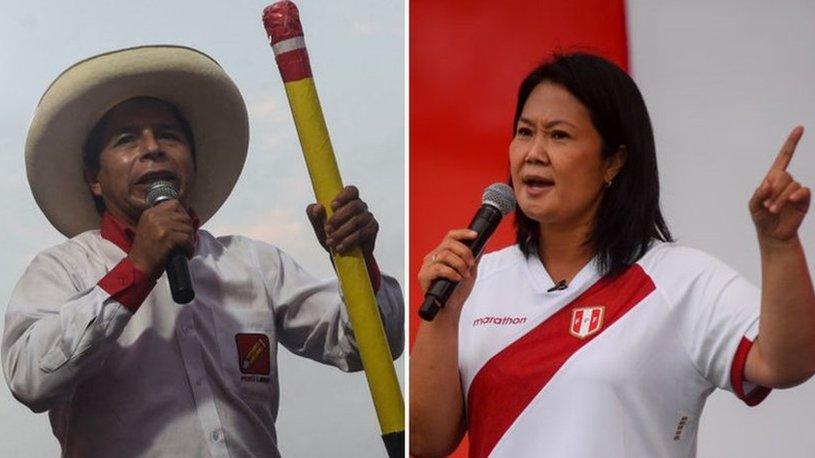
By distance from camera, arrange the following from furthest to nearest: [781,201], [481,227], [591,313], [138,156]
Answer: [138,156] → [591,313] → [481,227] → [781,201]

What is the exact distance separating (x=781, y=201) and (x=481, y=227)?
0.56 m

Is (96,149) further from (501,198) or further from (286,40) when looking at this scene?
(501,198)

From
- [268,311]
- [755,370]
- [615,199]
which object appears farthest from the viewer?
[268,311]

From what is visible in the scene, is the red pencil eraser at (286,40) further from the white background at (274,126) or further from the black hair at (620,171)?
the black hair at (620,171)

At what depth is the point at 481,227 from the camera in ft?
7.68

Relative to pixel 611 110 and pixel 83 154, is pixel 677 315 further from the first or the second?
pixel 83 154

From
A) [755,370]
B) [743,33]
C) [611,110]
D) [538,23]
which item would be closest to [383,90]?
[538,23]

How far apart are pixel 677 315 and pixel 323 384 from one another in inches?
31.8

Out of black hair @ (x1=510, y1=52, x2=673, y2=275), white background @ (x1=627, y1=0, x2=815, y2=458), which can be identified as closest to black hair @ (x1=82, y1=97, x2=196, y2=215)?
black hair @ (x1=510, y1=52, x2=673, y2=275)

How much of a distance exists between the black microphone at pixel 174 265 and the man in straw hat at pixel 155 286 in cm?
2

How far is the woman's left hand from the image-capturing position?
81.0 inches

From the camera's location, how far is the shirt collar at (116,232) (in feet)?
8.53

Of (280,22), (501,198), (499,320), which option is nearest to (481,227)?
(501,198)

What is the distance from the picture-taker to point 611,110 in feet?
8.37
